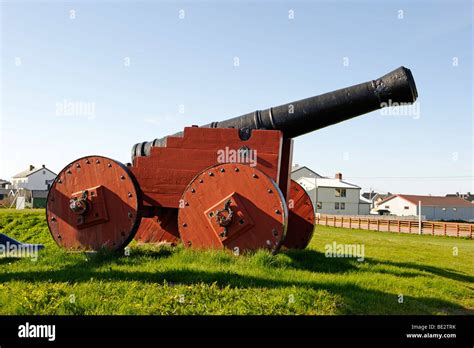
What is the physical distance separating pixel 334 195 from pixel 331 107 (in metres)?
48.2

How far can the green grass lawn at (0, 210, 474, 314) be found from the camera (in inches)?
186

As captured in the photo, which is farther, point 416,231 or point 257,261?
point 416,231

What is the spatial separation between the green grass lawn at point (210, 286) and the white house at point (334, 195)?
150 ft

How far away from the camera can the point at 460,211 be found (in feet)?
202

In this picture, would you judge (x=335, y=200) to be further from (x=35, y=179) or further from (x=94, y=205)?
(x=94, y=205)

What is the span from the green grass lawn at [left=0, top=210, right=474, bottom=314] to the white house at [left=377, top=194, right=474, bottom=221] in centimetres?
5483

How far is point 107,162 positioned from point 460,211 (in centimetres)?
6281

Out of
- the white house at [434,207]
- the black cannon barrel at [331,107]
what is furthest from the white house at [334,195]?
the black cannon barrel at [331,107]

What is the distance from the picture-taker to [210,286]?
537 centimetres

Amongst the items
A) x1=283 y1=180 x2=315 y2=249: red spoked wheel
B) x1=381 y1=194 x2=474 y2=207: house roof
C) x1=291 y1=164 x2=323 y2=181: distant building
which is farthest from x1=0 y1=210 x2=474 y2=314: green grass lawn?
x1=381 y1=194 x2=474 y2=207: house roof

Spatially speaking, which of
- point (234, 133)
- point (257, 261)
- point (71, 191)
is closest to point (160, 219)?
point (71, 191)

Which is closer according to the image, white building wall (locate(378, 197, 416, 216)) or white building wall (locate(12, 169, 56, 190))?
white building wall (locate(378, 197, 416, 216))

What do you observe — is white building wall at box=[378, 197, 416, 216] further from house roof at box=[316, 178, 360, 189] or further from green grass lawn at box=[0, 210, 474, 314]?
green grass lawn at box=[0, 210, 474, 314]
